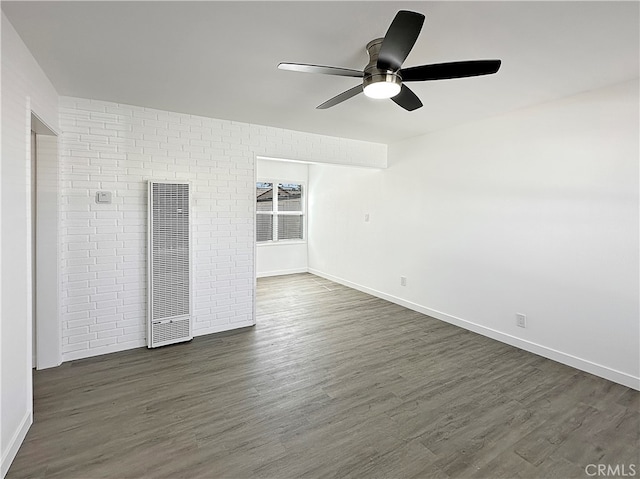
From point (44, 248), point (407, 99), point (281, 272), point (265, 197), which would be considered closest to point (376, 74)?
point (407, 99)

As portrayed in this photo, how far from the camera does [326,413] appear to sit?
2379 millimetres

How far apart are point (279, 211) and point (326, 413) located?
5.29 m

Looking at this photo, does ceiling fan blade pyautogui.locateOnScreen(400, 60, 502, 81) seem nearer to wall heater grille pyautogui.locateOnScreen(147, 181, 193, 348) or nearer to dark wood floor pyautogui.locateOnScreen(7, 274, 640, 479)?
dark wood floor pyautogui.locateOnScreen(7, 274, 640, 479)

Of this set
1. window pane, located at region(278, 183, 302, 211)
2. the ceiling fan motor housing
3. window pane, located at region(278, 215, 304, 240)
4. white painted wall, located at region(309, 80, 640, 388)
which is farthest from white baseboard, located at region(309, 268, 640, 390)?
window pane, located at region(278, 183, 302, 211)

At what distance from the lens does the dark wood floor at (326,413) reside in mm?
1908

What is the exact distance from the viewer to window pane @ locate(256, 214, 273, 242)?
276 inches

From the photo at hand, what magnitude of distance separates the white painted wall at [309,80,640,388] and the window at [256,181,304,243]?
266 cm

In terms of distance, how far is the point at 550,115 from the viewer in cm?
317

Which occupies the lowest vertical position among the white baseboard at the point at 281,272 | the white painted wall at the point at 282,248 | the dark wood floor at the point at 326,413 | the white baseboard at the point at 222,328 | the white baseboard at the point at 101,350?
the dark wood floor at the point at 326,413

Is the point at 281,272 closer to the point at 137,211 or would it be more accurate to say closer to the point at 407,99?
the point at 137,211

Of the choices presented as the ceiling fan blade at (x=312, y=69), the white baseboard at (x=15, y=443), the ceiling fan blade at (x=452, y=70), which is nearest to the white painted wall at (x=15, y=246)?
the white baseboard at (x=15, y=443)

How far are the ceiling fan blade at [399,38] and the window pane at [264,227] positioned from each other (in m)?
5.36

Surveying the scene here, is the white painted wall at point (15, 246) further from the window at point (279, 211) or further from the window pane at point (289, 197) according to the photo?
the window pane at point (289, 197)

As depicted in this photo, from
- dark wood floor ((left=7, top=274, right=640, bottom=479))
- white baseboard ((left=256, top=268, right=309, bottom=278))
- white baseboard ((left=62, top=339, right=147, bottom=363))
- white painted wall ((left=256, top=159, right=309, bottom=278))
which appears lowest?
dark wood floor ((left=7, top=274, right=640, bottom=479))
